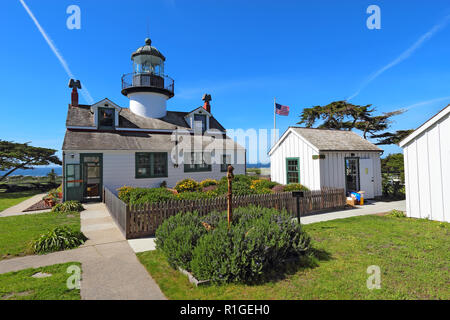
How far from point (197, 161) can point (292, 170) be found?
758cm

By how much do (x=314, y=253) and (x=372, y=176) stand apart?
11.4 meters

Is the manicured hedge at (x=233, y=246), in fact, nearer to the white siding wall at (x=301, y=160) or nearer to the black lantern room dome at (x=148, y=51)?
the white siding wall at (x=301, y=160)

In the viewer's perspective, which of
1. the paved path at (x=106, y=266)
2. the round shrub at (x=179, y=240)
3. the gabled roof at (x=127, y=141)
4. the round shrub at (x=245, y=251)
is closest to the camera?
the paved path at (x=106, y=266)

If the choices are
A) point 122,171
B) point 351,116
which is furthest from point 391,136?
point 122,171

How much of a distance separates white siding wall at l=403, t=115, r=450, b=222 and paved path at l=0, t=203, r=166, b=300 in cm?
1048

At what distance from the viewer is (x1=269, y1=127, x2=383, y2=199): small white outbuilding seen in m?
13.2

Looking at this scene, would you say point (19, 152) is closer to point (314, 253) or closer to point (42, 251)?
point (42, 251)

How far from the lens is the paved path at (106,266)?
159 inches

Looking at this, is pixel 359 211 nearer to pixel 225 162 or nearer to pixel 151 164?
pixel 225 162

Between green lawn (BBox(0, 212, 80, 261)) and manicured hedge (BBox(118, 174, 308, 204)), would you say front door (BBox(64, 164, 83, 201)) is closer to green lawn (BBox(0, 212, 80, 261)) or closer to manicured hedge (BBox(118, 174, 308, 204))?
green lawn (BBox(0, 212, 80, 261))

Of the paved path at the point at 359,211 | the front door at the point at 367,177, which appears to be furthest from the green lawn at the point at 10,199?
the front door at the point at 367,177

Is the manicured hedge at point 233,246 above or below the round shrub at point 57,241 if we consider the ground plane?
above

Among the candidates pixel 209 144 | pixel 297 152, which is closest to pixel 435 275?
pixel 297 152
